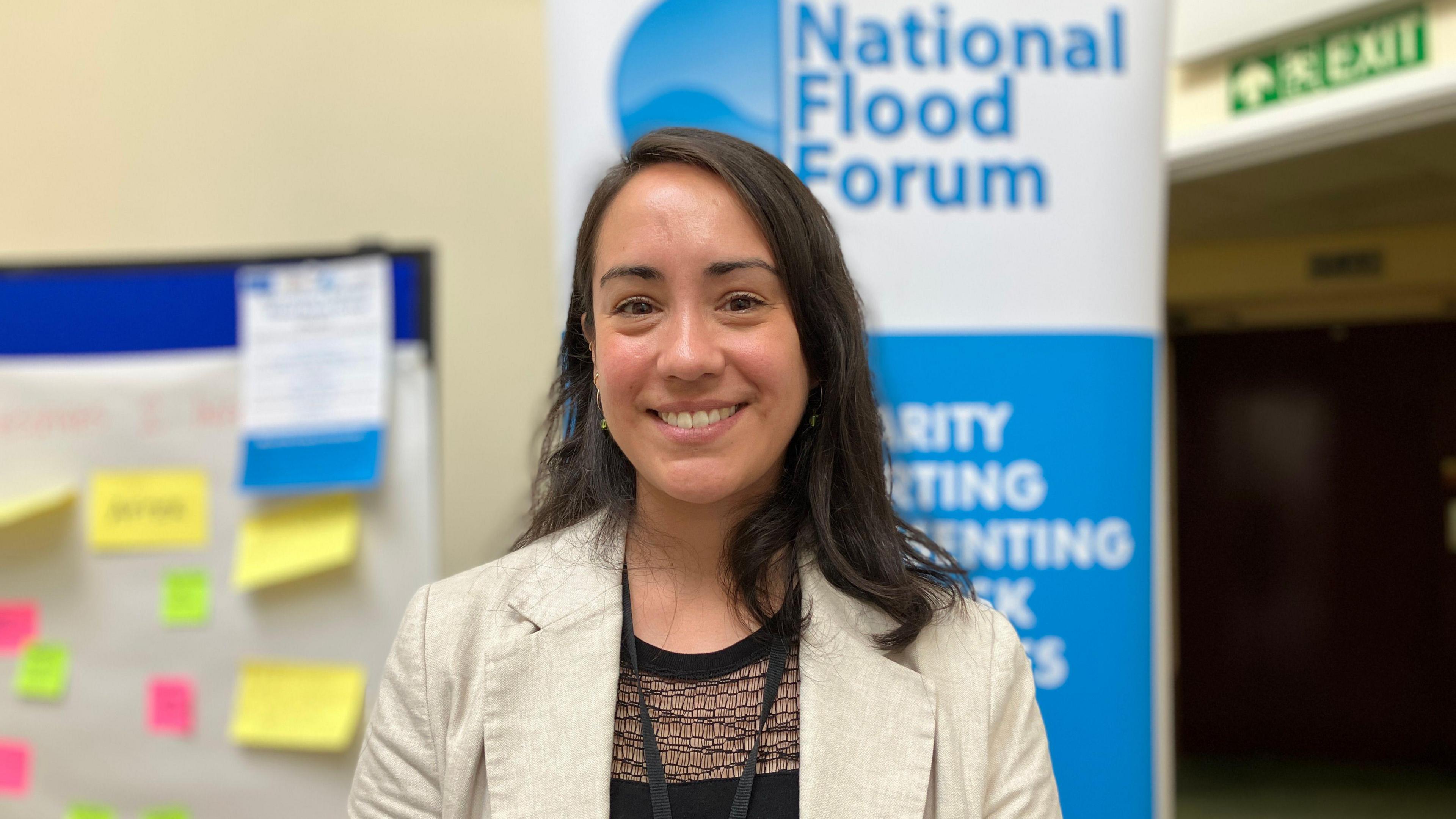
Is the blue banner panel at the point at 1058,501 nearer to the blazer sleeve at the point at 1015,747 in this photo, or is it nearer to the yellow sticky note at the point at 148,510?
the blazer sleeve at the point at 1015,747

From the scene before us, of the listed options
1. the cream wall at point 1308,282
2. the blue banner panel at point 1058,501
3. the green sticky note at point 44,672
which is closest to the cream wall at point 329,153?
the green sticky note at point 44,672

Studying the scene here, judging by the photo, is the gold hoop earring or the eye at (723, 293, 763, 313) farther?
the gold hoop earring

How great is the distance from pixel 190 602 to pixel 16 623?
1.11 feet

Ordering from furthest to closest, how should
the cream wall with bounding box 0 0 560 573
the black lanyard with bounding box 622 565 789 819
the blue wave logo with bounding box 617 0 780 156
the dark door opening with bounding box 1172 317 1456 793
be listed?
the dark door opening with bounding box 1172 317 1456 793
the cream wall with bounding box 0 0 560 573
the blue wave logo with bounding box 617 0 780 156
the black lanyard with bounding box 622 565 789 819

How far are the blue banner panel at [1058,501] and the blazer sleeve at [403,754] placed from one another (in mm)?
846

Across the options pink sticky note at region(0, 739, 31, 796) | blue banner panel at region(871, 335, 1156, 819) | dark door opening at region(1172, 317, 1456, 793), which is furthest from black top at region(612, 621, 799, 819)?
dark door opening at region(1172, 317, 1456, 793)

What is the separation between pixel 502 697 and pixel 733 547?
0.89ft

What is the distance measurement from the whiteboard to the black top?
0.93m

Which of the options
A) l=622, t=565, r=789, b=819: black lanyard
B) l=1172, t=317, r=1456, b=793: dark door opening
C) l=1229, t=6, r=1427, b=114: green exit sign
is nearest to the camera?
l=622, t=565, r=789, b=819: black lanyard

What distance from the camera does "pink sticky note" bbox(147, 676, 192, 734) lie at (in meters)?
1.87

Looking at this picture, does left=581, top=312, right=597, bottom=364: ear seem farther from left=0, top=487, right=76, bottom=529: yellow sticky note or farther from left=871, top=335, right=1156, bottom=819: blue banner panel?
left=0, top=487, right=76, bottom=529: yellow sticky note

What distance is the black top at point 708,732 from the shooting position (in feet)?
3.20

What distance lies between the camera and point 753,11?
62.6 inches

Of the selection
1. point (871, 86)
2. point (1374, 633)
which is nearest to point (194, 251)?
point (871, 86)
